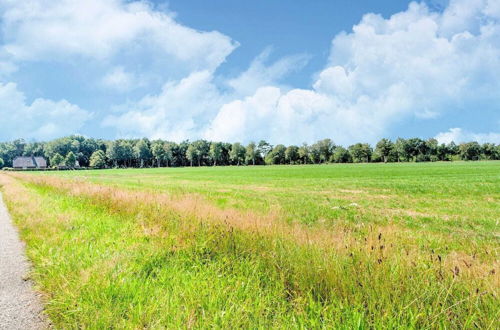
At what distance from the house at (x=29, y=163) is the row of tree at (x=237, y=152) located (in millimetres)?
4943

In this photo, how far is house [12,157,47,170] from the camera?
16618cm

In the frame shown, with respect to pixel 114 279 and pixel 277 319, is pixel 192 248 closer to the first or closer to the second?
pixel 114 279

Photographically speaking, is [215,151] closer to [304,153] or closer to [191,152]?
[191,152]

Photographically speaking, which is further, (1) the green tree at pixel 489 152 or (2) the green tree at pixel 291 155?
(2) the green tree at pixel 291 155

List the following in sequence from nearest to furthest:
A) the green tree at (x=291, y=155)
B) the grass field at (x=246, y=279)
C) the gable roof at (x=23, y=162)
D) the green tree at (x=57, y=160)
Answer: the grass field at (x=246, y=279)
the green tree at (x=57, y=160)
the gable roof at (x=23, y=162)
the green tree at (x=291, y=155)

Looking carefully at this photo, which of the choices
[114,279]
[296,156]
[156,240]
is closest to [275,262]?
[114,279]

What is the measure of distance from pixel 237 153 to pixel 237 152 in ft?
2.34

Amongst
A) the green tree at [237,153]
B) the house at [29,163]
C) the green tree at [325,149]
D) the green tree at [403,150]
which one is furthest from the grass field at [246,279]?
the house at [29,163]

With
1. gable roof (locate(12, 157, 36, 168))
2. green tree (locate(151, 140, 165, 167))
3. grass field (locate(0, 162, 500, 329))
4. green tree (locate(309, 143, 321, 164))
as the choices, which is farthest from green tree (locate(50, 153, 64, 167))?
grass field (locate(0, 162, 500, 329))

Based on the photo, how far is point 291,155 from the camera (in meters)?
195

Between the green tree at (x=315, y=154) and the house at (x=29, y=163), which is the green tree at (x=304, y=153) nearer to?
the green tree at (x=315, y=154)

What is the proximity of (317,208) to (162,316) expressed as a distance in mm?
11504

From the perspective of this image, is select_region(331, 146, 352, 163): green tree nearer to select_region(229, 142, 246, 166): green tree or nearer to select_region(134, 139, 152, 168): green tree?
select_region(229, 142, 246, 166): green tree

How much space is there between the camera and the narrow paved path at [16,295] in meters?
3.67
